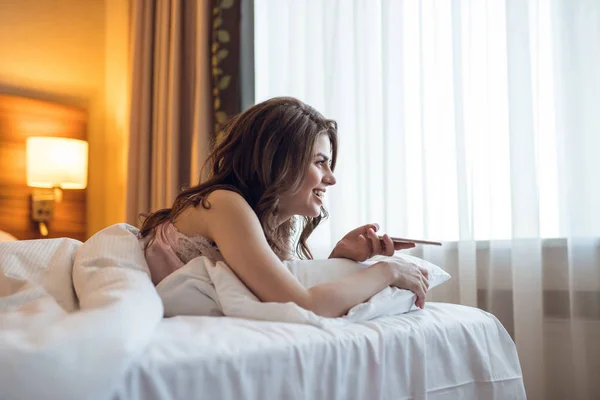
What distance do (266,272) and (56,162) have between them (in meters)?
2.13

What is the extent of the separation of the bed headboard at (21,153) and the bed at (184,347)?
186cm

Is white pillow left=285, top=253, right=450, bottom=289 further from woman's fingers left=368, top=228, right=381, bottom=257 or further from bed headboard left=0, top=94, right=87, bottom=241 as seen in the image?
bed headboard left=0, top=94, right=87, bottom=241

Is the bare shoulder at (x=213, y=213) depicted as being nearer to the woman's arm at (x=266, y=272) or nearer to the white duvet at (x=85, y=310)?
the woman's arm at (x=266, y=272)

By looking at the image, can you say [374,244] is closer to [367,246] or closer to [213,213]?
[367,246]

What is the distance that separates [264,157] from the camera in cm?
147

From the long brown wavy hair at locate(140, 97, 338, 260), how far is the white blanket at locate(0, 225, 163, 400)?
251 mm

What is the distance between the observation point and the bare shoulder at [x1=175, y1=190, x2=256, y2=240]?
1305 millimetres

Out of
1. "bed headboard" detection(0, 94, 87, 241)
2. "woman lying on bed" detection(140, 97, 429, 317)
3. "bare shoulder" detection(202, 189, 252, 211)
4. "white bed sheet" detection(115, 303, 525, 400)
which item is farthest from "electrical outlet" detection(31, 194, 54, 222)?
"white bed sheet" detection(115, 303, 525, 400)

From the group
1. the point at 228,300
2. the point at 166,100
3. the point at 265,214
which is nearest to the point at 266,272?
the point at 228,300

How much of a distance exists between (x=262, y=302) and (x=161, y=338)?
1.02 ft

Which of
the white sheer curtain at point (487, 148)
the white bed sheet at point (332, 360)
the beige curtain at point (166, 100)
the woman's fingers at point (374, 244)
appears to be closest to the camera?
the white bed sheet at point (332, 360)

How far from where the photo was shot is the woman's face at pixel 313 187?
5.05ft

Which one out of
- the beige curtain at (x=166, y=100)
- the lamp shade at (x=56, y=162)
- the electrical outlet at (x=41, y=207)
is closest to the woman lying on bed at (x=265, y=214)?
the beige curtain at (x=166, y=100)

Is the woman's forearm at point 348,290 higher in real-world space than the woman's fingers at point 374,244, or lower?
lower
